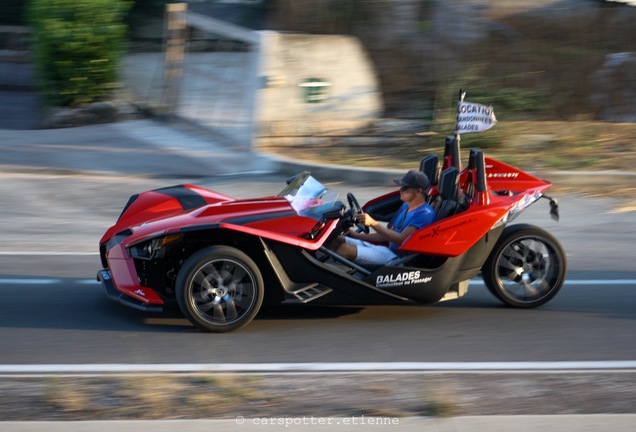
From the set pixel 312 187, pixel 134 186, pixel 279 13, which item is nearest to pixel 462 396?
pixel 312 187

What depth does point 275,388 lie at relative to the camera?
17.0 ft

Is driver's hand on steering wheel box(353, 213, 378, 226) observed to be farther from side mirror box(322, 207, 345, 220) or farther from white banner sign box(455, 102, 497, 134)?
white banner sign box(455, 102, 497, 134)

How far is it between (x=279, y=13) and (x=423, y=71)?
110 inches

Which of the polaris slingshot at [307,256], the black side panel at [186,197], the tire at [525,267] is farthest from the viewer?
the black side panel at [186,197]

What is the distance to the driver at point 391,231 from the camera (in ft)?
21.5

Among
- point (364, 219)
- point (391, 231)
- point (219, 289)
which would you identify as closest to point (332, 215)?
point (364, 219)

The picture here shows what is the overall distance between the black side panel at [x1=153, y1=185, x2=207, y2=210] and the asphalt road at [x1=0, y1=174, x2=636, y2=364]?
907mm

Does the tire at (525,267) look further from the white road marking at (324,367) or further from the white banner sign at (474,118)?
the white road marking at (324,367)

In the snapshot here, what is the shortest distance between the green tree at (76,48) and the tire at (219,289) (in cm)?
1047

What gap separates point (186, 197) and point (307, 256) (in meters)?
1.38

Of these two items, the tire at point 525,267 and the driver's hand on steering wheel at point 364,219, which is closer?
the driver's hand on steering wheel at point 364,219

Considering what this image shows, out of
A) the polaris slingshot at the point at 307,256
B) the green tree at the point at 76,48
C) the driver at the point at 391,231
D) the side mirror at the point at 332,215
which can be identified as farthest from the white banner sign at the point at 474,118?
the green tree at the point at 76,48

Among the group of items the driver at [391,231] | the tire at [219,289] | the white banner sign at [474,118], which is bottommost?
the tire at [219,289]

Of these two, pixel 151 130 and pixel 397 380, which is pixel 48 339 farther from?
pixel 151 130
